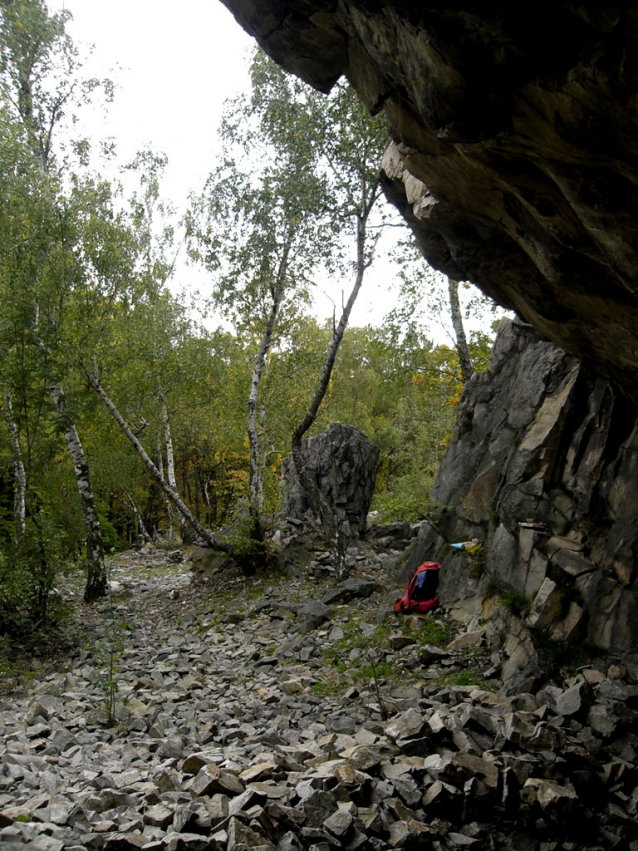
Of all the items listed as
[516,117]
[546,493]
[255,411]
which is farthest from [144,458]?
[516,117]

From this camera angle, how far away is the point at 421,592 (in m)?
12.0

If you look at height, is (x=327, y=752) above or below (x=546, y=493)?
below

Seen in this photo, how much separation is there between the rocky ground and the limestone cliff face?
530 centimetres

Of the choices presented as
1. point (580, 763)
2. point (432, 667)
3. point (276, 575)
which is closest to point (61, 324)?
point (276, 575)

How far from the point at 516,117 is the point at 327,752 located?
6954 millimetres

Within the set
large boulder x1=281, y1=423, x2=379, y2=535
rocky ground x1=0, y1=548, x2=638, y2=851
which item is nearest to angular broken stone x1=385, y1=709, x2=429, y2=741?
rocky ground x1=0, y1=548, x2=638, y2=851

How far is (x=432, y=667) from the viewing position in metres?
9.32

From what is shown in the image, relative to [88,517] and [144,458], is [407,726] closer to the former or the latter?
[88,517]

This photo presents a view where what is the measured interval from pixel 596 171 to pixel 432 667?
7.61 meters

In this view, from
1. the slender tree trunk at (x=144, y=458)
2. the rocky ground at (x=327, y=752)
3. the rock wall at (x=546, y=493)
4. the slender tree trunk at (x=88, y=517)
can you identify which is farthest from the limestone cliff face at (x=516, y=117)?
the slender tree trunk at (x=88, y=517)

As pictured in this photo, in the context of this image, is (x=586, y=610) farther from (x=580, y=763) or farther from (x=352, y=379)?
(x=352, y=379)

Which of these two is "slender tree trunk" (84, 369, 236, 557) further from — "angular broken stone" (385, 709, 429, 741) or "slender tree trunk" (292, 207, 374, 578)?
"angular broken stone" (385, 709, 429, 741)

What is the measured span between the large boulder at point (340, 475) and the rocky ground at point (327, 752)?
964 centimetres

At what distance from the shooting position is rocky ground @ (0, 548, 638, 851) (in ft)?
17.1
